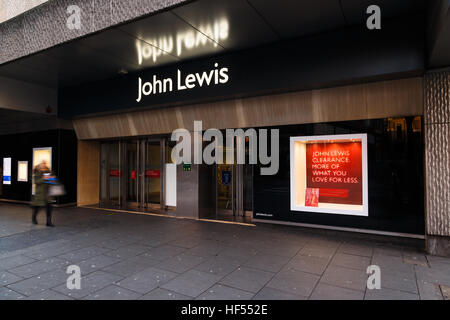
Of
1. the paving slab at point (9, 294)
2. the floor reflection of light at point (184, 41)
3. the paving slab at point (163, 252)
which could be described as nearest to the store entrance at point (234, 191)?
the paving slab at point (163, 252)

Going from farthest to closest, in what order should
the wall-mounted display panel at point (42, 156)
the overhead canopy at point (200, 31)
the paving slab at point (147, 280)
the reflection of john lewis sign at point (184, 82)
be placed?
1. the wall-mounted display panel at point (42, 156)
2. the reflection of john lewis sign at point (184, 82)
3. the overhead canopy at point (200, 31)
4. the paving slab at point (147, 280)

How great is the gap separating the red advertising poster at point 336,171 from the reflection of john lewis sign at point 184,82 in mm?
3029

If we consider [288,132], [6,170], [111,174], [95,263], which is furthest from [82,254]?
[6,170]

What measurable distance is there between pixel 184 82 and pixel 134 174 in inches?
212

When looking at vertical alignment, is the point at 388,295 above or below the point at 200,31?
below

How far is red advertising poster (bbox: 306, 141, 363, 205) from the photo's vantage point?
6.90m

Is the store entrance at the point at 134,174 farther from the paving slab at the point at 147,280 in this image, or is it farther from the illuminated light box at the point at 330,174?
the paving slab at the point at 147,280

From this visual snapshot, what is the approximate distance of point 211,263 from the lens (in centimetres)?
500

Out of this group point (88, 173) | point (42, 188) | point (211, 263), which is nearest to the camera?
point (211, 263)

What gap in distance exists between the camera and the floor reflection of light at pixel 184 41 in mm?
5801

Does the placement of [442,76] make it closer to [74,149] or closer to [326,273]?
[326,273]

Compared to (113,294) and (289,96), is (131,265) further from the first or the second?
(289,96)

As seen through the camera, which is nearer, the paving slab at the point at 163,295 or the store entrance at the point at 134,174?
the paving slab at the point at 163,295

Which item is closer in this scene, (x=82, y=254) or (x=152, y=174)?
(x=82, y=254)
